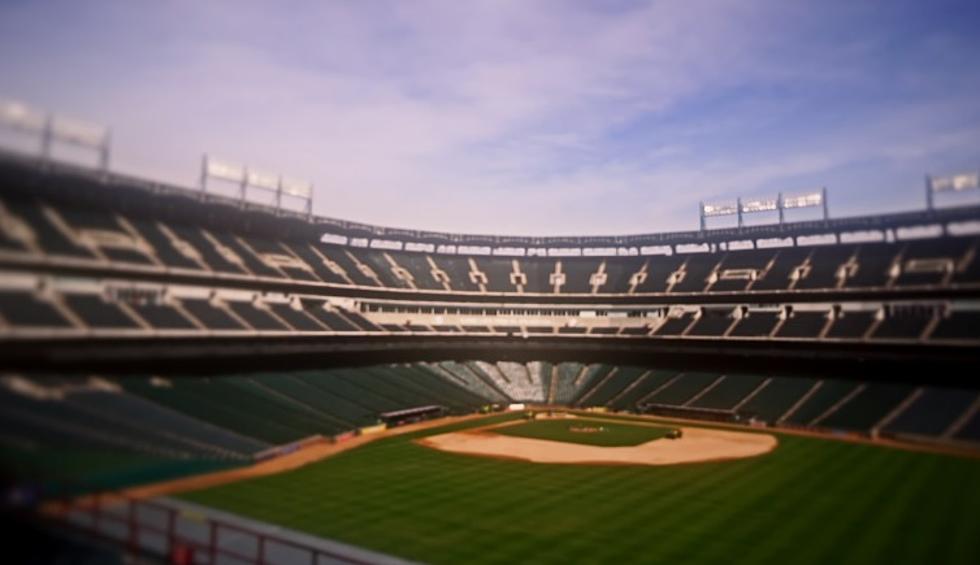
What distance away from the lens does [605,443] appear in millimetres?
48156

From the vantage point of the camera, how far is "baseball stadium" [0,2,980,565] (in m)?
15.9

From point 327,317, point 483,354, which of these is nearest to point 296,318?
point 327,317

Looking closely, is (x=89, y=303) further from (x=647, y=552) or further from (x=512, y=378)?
(x=512, y=378)

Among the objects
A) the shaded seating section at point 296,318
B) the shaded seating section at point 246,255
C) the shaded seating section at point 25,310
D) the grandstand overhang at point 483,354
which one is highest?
the shaded seating section at point 246,255

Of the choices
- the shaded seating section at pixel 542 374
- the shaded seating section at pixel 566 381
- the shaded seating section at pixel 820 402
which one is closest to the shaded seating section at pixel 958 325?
the shaded seating section at pixel 820 402

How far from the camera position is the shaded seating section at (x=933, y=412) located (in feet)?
148

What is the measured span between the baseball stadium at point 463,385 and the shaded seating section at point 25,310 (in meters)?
0.08

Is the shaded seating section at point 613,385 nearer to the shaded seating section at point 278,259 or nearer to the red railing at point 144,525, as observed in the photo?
the shaded seating section at point 278,259

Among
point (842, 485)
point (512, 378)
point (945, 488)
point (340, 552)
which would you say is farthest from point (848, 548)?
point (512, 378)

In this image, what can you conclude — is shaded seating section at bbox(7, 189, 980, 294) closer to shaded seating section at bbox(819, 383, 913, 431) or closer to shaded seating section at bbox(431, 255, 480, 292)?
shaded seating section at bbox(431, 255, 480, 292)

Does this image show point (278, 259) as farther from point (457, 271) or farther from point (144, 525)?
point (144, 525)

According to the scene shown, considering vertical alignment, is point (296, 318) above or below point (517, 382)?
above

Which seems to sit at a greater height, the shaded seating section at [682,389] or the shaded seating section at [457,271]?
the shaded seating section at [457,271]

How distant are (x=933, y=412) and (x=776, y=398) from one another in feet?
43.1
